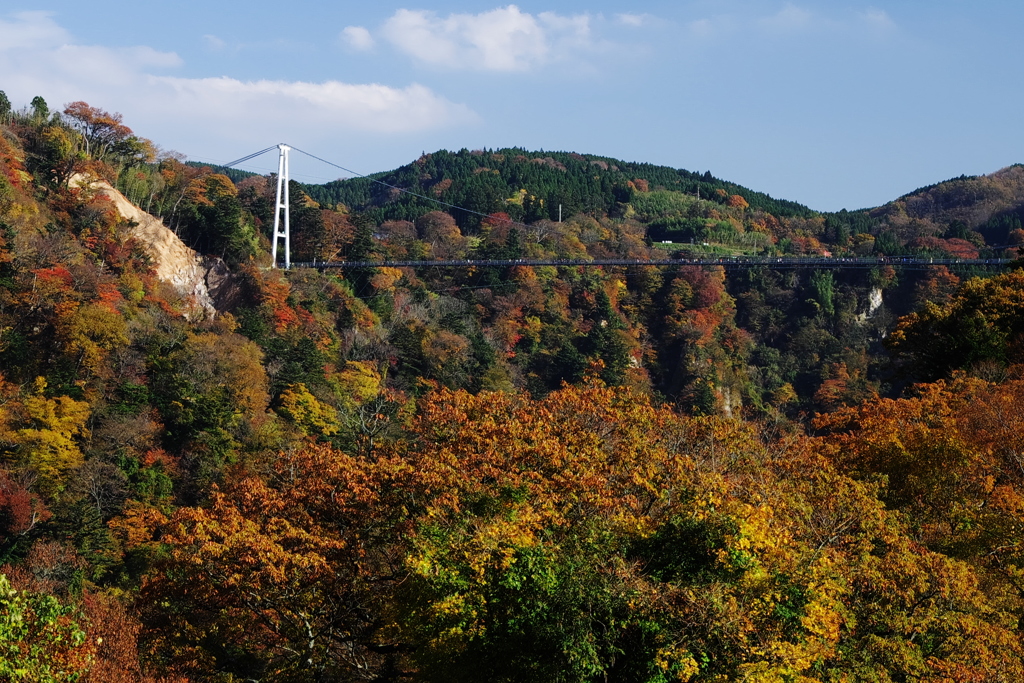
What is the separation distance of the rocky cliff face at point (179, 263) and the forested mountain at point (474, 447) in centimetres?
15

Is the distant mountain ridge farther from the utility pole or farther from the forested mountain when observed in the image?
the utility pole

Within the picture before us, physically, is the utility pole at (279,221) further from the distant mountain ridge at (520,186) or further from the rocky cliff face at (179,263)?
the distant mountain ridge at (520,186)

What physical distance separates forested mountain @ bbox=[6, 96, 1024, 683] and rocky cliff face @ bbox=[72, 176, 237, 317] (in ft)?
0.50

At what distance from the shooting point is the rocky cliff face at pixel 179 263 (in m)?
36.2

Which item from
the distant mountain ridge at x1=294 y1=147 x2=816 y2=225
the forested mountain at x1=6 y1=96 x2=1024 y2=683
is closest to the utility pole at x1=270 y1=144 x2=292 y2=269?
the forested mountain at x1=6 y1=96 x2=1024 y2=683

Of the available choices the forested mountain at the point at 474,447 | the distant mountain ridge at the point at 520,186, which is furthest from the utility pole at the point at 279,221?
the distant mountain ridge at the point at 520,186

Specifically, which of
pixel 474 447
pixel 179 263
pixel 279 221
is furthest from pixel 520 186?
pixel 474 447

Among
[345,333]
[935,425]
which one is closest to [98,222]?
[345,333]

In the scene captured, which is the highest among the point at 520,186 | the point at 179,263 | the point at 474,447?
the point at 520,186

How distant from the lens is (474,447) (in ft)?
47.1

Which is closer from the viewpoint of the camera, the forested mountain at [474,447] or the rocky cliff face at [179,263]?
the forested mountain at [474,447]

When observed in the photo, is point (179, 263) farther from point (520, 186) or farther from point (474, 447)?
point (520, 186)

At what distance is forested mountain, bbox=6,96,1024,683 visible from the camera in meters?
9.77

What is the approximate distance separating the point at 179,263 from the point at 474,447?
26.4 meters
